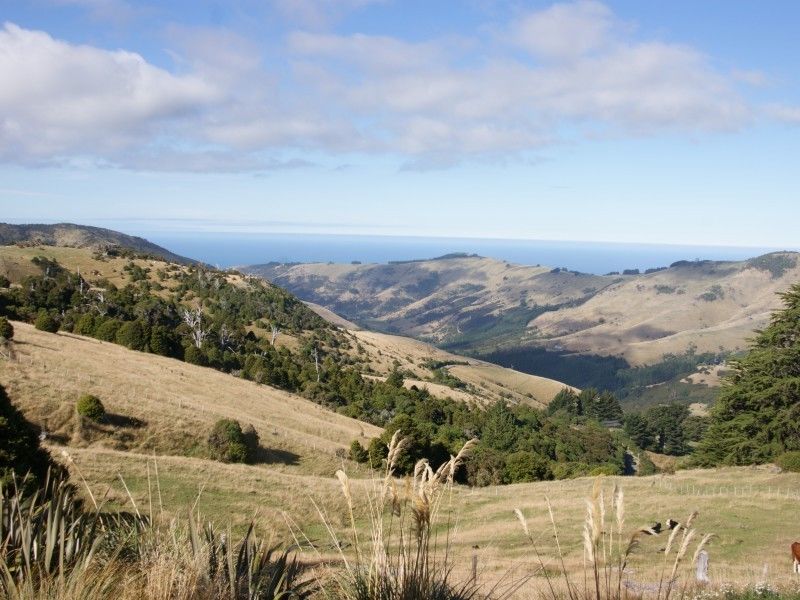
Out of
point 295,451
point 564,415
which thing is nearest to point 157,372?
point 295,451

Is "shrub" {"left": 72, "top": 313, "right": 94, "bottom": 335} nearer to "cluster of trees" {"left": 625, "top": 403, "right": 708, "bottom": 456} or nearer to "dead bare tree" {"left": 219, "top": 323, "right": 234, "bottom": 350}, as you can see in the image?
"dead bare tree" {"left": 219, "top": 323, "right": 234, "bottom": 350}

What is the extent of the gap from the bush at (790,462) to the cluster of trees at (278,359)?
10.9 m

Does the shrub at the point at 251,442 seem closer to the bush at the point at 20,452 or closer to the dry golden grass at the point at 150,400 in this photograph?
the dry golden grass at the point at 150,400

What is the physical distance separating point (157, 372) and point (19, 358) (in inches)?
418

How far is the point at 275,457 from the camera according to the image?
35688mm

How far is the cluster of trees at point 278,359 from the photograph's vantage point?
44219mm

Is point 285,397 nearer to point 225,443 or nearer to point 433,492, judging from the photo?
point 225,443

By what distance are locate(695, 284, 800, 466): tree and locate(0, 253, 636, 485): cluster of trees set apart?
9257mm

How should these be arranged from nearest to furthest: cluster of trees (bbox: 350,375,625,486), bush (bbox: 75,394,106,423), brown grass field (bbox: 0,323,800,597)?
brown grass field (bbox: 0,323,800,597) < bush (bbox: 75,394,106,423) < cluster of trees (bbox: 350,375,625,486)

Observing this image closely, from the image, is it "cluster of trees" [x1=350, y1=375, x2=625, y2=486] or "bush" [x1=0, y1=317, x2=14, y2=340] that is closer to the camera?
"bush" [x1=0, y1=317, x2=14, y2=340]

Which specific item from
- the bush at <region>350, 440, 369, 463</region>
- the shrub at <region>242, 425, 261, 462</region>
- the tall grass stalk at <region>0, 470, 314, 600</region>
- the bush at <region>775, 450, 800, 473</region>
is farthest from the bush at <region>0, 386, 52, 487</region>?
the bush at <region>775, 450, 800, 473</region>

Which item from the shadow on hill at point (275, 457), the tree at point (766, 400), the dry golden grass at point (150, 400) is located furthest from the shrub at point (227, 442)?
the tree at point (766, 400)

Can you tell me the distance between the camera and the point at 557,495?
26953 mm

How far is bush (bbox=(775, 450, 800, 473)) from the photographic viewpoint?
101 feet
